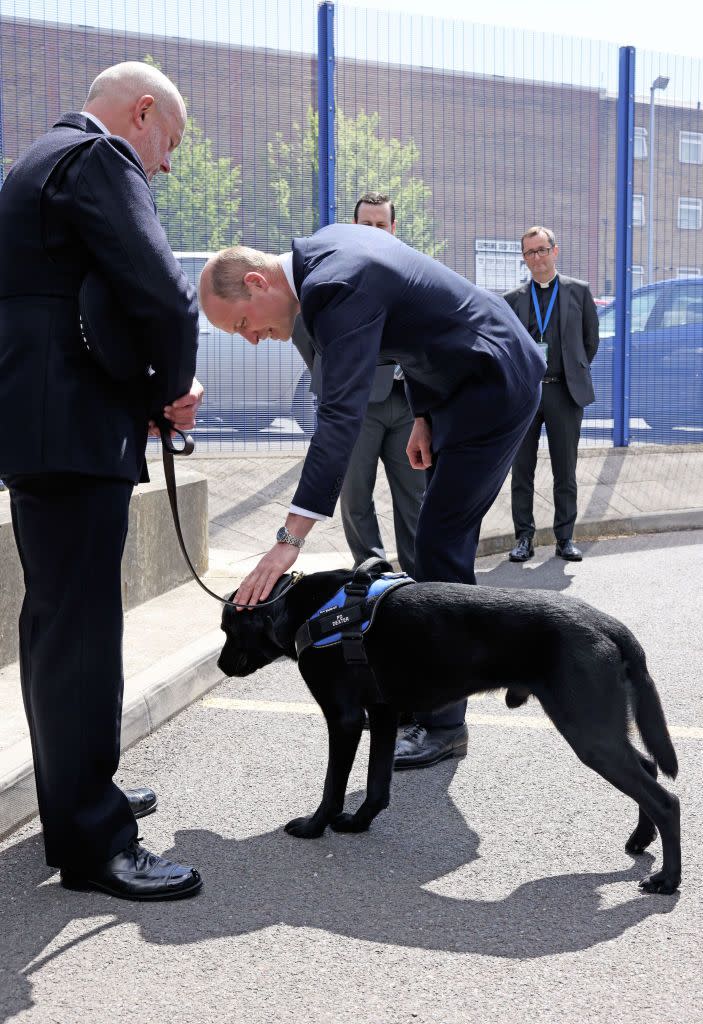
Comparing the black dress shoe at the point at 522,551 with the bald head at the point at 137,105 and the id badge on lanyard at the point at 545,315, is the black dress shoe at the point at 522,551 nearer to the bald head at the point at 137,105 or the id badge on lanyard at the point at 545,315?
the id badge on lanyard at the point at 545,315

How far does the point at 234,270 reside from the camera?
3.42 m

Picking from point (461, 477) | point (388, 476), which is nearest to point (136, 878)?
point (461, 477)

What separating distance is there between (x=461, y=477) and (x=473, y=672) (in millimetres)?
892

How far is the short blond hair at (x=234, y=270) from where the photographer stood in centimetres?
341

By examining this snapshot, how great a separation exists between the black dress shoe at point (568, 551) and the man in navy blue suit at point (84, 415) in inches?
205

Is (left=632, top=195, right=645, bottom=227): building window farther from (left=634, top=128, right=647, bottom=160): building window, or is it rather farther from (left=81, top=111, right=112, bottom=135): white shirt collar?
(left=81, top=111, right=112, bottom=135): white shirt collar

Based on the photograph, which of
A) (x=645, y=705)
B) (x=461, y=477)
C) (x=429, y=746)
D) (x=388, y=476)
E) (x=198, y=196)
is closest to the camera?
(x=645, y=705)

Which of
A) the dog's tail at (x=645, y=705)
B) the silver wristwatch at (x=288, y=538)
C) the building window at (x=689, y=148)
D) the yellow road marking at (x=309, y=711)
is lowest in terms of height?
the yellow road marking at (x=309, y=711)

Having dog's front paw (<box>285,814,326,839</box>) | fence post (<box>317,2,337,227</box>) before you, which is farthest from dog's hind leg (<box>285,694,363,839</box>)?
fence post (<box>317,2,337,227</box>)

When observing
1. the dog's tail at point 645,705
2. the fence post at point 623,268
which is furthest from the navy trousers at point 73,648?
the fence post at point 623,268

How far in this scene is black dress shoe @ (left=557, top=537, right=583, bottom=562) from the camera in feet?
26.5

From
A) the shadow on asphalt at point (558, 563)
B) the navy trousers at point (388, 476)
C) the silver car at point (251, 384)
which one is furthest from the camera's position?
the silver car at point (251, 384)

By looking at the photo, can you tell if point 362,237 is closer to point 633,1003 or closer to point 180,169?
point 633,1003

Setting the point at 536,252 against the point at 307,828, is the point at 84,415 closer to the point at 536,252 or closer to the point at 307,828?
the point at 307,828
